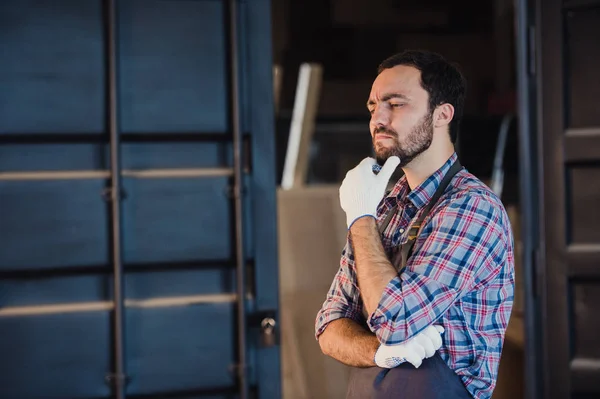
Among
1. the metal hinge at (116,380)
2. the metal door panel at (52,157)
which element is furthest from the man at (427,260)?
the metal door panel at (52,157)

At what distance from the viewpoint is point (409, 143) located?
1.62m

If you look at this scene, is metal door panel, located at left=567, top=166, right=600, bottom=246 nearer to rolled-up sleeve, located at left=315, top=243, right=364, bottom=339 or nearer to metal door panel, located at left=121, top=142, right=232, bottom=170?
metal door panel, located at left=121, top=142, right=232, bottom=170

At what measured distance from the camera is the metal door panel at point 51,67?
9.30 ft

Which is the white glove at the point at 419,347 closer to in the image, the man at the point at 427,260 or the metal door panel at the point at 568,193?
the man at the point at 427,260

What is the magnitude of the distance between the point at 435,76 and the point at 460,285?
466 millimetres

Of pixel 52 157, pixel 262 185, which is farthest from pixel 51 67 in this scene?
pixel 262 185

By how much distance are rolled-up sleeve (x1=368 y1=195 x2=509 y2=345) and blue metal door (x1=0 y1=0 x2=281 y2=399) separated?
4.77 ft

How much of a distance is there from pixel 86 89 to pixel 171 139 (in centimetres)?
38

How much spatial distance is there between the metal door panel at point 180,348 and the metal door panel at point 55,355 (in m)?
0.12

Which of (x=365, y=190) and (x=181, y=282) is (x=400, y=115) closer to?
(x=365, y=190)

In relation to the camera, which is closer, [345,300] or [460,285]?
[460,285]

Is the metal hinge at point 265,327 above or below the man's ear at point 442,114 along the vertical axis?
below

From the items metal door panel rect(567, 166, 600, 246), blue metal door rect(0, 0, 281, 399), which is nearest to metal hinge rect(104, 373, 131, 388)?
blue metal door rect(0, 0, 281, 399)

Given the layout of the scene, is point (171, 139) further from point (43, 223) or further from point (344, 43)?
point (344, 43)
